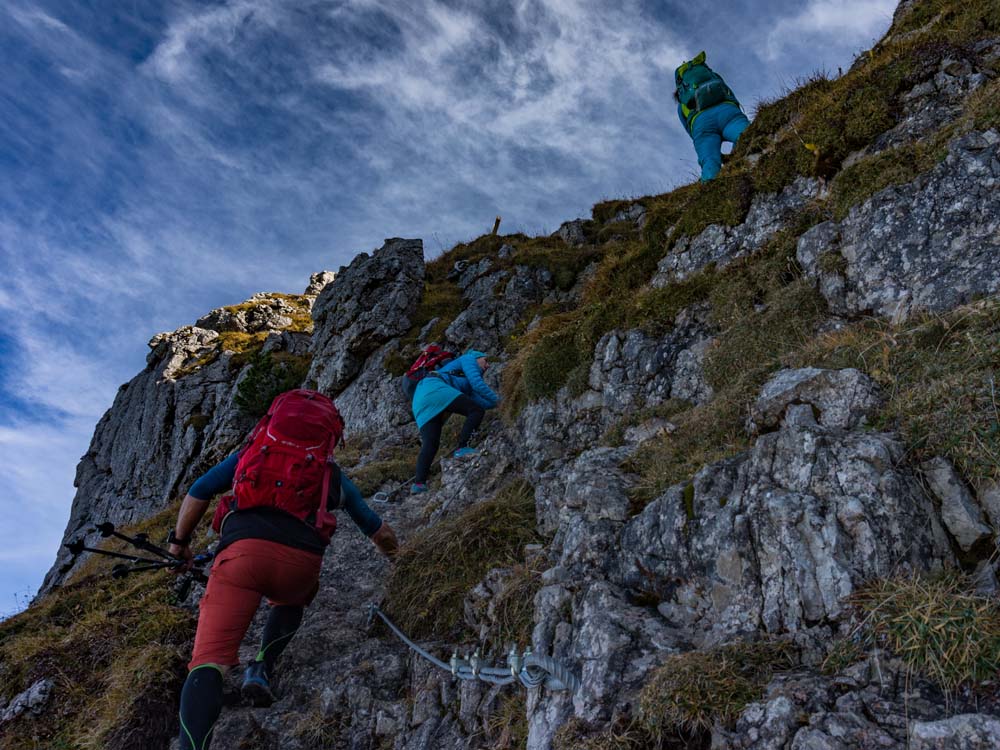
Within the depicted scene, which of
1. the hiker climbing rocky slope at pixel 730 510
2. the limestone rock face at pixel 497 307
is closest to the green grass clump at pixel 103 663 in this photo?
the hiker climbing rocky slope at pixel 730 510

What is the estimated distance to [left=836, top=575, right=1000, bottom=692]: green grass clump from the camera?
2611 millimetres

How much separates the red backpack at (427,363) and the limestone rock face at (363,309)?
27.0 feet

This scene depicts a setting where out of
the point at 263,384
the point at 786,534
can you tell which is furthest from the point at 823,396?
the point at 263,384

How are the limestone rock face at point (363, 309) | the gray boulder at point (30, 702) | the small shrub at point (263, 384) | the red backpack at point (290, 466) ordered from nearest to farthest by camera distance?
the red backpack at point (290, 466) → the gray boulder at point (30, 702) → the limestone rock face at point (363, 309) → the small shrub at point (263, 384)

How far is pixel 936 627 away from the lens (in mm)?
2768

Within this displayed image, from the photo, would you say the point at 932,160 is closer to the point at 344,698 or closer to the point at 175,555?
the point at 344,698

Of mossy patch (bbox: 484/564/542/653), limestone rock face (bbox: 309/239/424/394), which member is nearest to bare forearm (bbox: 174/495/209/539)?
mossy patch (bbox: 484/564/542/653)

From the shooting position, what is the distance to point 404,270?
21688 mm

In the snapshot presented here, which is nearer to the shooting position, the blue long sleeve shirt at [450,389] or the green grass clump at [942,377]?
the green grass clump at [942,377]

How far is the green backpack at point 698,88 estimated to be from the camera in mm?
11156

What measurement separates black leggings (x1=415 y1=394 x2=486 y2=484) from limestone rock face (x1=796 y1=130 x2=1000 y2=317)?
5.99 meters

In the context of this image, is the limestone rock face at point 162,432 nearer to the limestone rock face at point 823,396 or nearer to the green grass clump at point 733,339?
the green grass clump at point 733,339

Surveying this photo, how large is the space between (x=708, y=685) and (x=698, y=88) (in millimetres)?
11162

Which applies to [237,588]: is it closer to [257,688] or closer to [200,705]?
[200,705]
